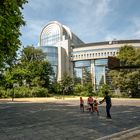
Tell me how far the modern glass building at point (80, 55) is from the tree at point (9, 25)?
333 feet

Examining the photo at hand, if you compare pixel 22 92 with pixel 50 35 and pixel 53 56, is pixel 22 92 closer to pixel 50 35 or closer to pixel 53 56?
pixel 53 56

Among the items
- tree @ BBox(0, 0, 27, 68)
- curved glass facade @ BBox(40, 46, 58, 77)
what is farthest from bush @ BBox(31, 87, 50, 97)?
tree @ BBox(0, 0, 27, 68)

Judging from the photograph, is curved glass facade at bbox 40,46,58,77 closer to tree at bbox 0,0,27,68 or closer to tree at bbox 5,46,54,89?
tree at bbox 5,46,54,89

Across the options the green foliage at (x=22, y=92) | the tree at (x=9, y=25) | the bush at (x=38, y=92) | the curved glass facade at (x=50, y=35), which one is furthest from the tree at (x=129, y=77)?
the curved glass facade at (x=50, y=35)

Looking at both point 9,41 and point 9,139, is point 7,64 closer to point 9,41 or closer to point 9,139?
point 9,41

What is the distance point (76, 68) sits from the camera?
132 metres

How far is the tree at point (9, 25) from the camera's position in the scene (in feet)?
48.9

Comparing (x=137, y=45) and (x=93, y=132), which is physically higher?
(x=137, y=45)

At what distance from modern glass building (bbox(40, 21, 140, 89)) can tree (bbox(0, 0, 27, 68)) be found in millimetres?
101448

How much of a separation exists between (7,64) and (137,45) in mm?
102768

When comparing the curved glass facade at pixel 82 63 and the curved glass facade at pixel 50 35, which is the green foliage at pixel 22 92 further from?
the curved glass facade at pixel 50 35

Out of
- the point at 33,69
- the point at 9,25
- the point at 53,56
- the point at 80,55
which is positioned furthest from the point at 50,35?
the point at 9,25

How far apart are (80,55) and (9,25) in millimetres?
113394

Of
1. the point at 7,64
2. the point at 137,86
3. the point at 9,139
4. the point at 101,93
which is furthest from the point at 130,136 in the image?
the point at 101,93
